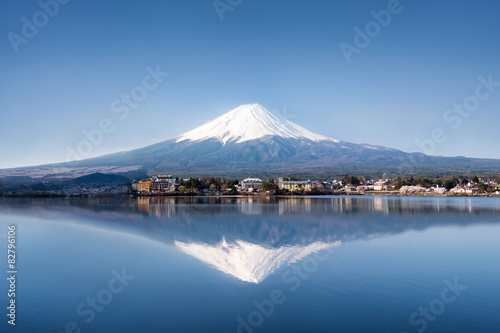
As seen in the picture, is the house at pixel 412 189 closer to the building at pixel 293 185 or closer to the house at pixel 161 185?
the building at pixel 293 185

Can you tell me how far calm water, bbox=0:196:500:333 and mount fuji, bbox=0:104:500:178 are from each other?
168ft

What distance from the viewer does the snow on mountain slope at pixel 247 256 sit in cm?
653

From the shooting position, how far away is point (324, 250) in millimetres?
8172

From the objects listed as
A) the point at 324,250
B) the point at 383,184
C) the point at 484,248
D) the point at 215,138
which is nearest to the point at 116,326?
the point at 324,250

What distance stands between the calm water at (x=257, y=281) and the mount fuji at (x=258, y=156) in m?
51.2

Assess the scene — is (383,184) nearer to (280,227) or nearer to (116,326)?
(280,227)

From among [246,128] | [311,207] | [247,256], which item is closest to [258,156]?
[246,128]

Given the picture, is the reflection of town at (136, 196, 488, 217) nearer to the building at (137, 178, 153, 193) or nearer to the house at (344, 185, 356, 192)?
the building at (137, 178, 153, 193)

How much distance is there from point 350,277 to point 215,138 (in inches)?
3097

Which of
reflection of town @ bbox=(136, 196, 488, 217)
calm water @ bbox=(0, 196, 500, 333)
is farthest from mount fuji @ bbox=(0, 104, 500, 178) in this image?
calm water @ bbox=(0, 196, 500, 333)

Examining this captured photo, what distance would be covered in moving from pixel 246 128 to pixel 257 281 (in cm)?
8335

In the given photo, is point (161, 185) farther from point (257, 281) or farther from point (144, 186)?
point (257, 281)

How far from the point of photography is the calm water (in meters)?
4.32

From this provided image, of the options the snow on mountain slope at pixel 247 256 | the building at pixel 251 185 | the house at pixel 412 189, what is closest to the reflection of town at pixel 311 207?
the snow on mountain slope at pixel 247 256
